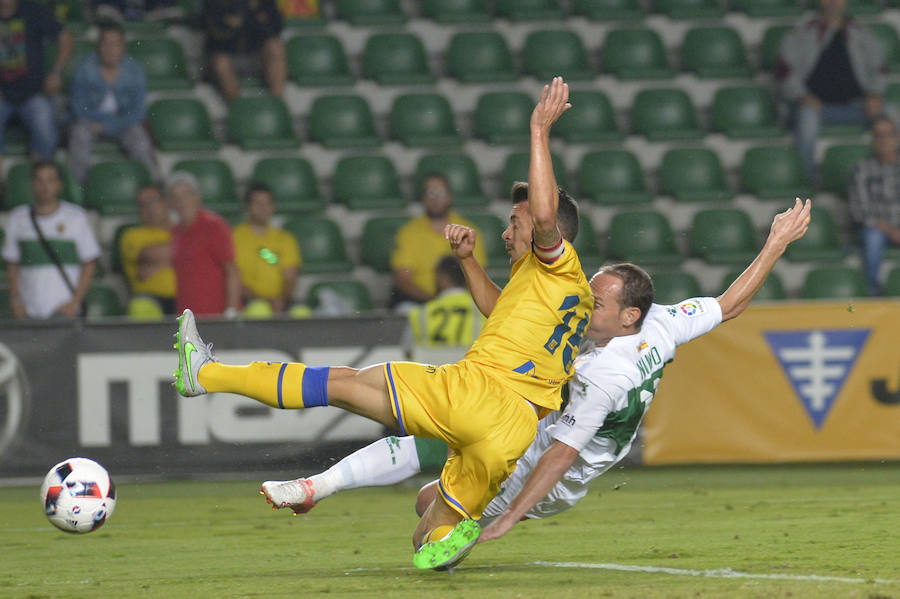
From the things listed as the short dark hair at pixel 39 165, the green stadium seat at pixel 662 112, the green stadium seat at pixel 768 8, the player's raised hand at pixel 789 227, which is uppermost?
the green stadium seat at pixel 768 8

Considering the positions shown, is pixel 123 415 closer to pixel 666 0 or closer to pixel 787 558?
pixel 787 558

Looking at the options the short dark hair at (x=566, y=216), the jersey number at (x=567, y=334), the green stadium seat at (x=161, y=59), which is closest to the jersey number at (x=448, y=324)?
the short dark hair at (x=566, y=216)

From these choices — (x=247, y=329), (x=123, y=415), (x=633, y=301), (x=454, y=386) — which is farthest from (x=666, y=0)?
(x=454, y=386)

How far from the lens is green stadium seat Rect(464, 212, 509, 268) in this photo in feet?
40.7

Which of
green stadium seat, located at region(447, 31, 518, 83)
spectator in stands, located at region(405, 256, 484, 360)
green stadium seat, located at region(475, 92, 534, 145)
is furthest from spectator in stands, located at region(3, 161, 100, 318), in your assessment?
green stadium seat, located at region(447, 31, 518, 83)

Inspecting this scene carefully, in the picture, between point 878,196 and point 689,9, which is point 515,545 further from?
point 689,9

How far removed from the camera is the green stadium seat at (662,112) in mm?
14086

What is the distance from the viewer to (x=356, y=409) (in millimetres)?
5668

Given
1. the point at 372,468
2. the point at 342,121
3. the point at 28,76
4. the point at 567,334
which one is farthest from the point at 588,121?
the point at 567,334

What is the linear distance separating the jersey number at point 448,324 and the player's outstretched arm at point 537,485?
4059 millimetres

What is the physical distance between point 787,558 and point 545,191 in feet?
7.48

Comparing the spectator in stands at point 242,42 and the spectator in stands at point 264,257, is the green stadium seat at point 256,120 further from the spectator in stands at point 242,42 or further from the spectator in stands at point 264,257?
the spectator in stands at point 264,257

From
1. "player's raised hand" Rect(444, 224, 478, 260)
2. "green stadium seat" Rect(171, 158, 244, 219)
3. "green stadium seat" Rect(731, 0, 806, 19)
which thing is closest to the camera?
"player's raised hand" Rect(444, 224, 478, 260)

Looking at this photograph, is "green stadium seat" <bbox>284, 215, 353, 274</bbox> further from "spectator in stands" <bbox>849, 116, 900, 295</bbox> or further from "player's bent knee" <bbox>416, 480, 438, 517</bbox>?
"player's bent knee" <bbox>416, 480, 438, 517</bbox>
